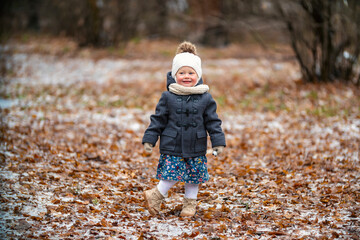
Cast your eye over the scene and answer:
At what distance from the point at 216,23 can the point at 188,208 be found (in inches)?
622

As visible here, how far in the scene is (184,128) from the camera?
13.9 feet

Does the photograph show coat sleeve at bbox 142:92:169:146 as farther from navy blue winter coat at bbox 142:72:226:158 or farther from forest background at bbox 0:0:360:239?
forest background at bbox 0:0:360:239

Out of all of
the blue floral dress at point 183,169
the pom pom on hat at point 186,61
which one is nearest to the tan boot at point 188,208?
the blue floral dress at point 183,169

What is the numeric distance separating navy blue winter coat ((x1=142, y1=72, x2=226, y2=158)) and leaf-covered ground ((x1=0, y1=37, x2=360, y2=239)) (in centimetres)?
77

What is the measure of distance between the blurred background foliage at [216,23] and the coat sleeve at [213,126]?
7.30 m

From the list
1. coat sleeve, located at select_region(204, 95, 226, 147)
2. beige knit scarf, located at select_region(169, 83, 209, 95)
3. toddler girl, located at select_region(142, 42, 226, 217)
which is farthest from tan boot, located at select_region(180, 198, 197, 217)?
beige knit scarf, located at select_region(169, 83, 209, 95)

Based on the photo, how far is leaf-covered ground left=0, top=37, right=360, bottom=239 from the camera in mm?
4035

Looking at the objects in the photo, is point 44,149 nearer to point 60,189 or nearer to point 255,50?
point 60,189

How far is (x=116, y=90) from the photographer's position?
1164 centimetres

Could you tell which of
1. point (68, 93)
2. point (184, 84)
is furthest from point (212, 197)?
point (68, 93)

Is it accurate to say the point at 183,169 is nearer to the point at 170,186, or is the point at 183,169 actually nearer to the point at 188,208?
the point at 170,186

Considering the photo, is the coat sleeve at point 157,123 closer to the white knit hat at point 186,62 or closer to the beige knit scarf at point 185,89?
the beige knit scarf at point 185,89

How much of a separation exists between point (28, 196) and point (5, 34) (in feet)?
55.7

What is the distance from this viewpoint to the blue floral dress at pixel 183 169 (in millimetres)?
4289
